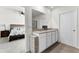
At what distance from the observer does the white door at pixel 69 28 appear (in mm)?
2053

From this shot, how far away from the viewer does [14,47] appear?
1.67m

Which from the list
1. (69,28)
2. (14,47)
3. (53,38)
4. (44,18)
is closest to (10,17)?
(14,47)

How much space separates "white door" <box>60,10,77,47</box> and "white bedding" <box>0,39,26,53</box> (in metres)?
1.24

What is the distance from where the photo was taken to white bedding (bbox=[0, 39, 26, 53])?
1.58m

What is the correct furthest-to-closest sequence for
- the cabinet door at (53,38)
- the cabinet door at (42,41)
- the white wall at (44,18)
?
the cabinet door at (53,38), the white wall at (44,18), the cabinet door at (42,41)

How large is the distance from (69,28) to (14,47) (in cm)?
161

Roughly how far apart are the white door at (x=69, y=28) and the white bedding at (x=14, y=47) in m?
1.24

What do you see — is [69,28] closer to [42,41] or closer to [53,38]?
[53,38]

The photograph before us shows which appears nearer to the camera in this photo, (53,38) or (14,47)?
(14,47)

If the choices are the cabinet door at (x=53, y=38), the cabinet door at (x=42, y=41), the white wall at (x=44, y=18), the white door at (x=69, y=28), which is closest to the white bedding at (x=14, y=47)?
the cabinet door at (x=42, y=41)

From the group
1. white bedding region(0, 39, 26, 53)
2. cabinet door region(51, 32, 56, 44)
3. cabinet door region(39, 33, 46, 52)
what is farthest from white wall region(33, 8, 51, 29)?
white bedding region(0, 39, 26, 53)

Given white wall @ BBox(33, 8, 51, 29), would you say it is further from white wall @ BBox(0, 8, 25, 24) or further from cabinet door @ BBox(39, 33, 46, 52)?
white wall @ BBox(0, 8, 25, 24)

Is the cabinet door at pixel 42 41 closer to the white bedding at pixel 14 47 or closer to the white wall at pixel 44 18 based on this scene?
the white wall at pixel 44 18
